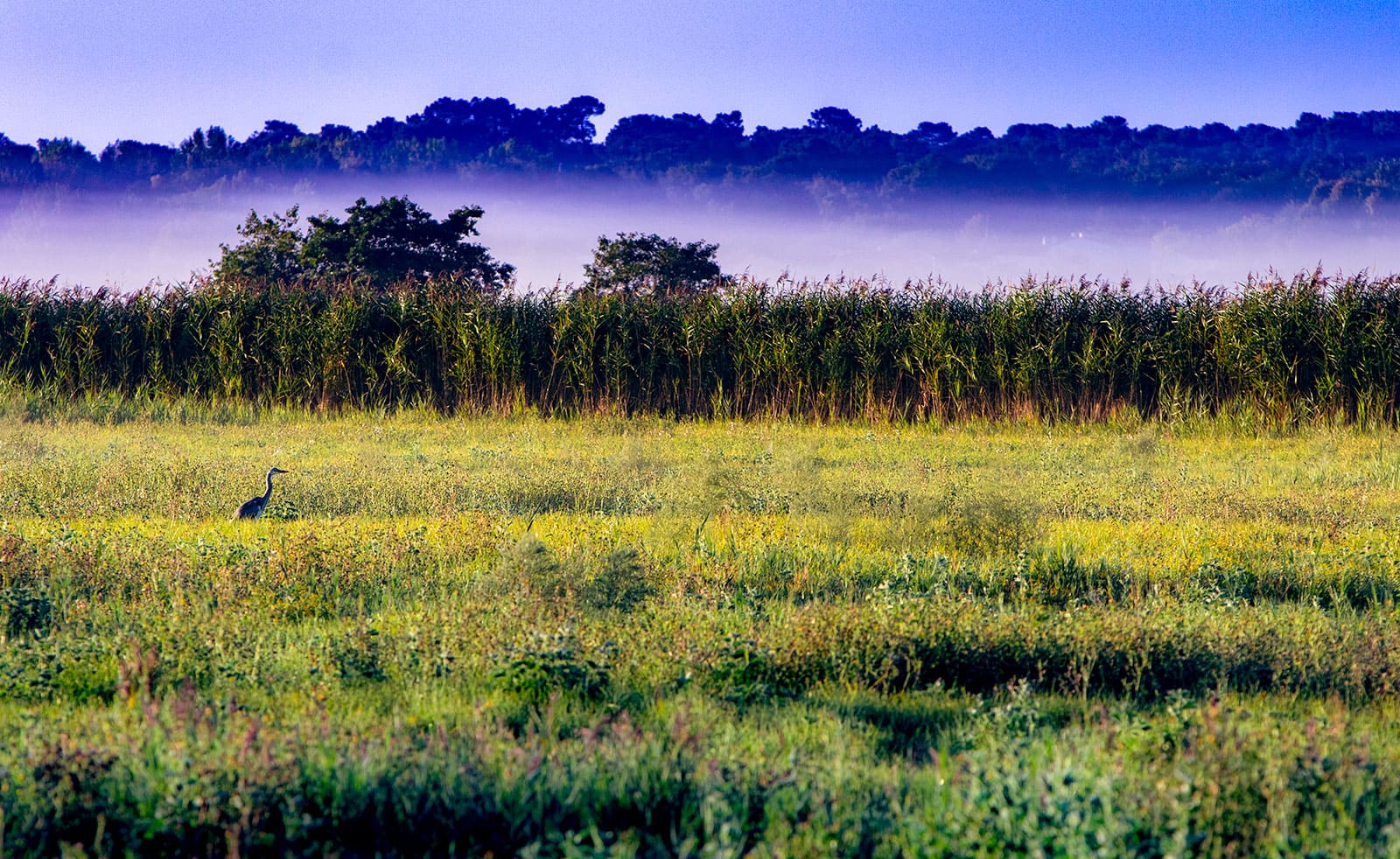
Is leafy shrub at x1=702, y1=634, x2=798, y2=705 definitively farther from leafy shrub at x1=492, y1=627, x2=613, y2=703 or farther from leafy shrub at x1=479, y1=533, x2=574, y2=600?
leafy shrub at x1=479, y1=533, x2=574, y2=600

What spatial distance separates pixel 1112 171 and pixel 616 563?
19412 cm

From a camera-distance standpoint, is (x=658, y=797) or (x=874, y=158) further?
(x=874, y=158)

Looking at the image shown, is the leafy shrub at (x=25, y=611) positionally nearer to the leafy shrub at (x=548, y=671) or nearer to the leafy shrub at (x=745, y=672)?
the leafy shrub at (x=548, y=671)

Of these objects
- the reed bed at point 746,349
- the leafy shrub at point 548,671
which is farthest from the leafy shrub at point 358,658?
the reed bed at point 746,349

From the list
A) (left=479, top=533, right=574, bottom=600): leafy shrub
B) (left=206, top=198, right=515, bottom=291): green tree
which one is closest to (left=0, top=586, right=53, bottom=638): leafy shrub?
(left=479, top=533, right=574, bottom=600): leafy shrub

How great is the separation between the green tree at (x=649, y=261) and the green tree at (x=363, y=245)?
20.0 feet

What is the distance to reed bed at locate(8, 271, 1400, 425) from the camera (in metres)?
17.9

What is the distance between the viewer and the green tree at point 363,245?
120 ft

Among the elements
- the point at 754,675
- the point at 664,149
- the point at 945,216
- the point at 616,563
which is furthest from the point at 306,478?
the point at 945,216

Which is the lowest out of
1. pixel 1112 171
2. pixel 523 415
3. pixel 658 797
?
pixel 523 415

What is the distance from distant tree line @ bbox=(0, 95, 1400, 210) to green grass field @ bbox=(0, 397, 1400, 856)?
152014mm

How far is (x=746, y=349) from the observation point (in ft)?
63.4

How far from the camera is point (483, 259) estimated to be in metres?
39.4

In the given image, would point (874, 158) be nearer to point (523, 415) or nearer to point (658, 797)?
point (523, 415)
